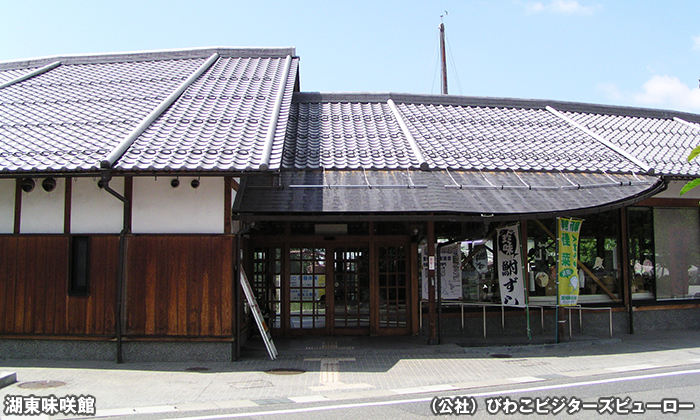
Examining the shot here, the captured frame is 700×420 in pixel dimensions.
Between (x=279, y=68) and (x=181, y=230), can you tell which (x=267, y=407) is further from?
(x=279, y=68)

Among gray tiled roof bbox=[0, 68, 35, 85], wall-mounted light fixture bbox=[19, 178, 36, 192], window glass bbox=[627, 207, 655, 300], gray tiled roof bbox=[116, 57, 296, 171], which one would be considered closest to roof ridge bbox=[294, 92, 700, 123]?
gray tiled roof bbox=[116, 57, 296, 171]

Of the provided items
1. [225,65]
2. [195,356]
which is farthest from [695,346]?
[225,65]

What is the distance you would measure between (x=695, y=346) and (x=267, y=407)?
9.79 meters

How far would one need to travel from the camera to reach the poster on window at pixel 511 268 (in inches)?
463

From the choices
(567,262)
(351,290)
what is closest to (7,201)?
(351,290)

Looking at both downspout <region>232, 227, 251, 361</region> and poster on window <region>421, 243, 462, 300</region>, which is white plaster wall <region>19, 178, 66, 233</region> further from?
poster on window <region>421, 243, 462, 300</region>

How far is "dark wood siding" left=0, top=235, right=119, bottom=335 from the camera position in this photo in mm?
10047

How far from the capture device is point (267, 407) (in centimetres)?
709

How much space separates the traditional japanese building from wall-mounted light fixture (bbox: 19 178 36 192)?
3 centimetres

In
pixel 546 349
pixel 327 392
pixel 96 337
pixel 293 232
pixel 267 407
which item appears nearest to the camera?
pixel 267 407

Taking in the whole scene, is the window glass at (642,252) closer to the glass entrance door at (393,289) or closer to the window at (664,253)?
the window at (664,253)

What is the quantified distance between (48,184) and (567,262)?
439 inches

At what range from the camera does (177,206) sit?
10.2m

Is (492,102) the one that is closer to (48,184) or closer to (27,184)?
(48,184)
